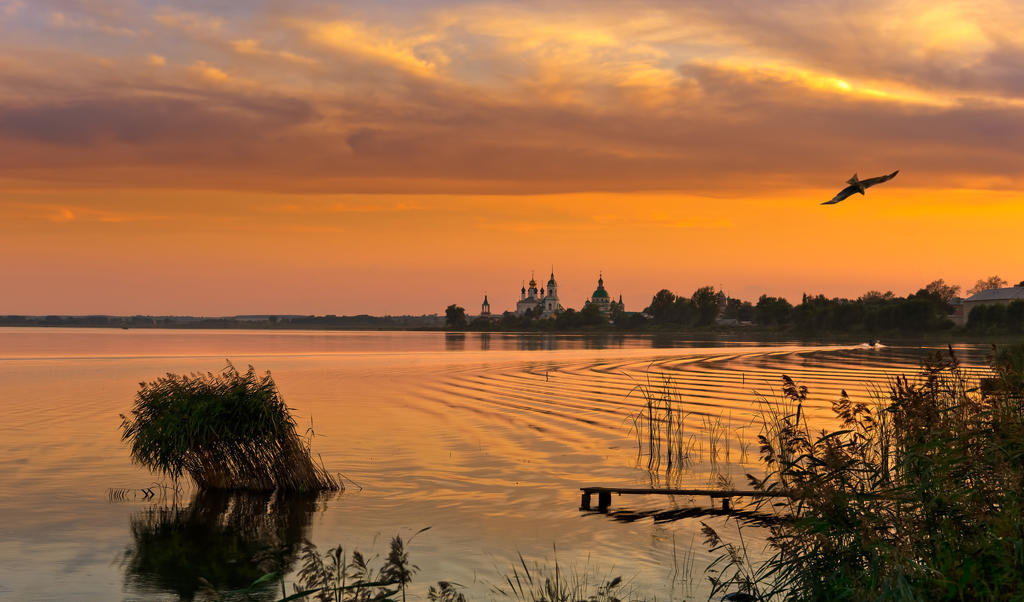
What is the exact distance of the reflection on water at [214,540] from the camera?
55.8 feet

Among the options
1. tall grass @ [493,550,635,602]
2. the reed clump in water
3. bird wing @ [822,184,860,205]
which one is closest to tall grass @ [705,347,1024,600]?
bird wing @ [822,184,860,205]

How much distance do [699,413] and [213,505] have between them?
2729cm

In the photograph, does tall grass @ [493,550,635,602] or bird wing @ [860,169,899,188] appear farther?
tall grass @ [493,550,635,602]

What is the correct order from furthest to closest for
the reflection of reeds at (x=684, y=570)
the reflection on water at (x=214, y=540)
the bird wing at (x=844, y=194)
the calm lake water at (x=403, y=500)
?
the calm lake water at (x=403, y=500) < the reflection on water at (x=214, y=540) < the reflection of reeds at (x=684, y=570) < the bird wing at (x=844, y=194)

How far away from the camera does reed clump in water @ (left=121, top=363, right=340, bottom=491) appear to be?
22.9 metres

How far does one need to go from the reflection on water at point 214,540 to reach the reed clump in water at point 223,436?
0.52m

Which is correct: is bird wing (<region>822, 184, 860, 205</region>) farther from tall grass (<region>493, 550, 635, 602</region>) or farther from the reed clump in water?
the reed clump in water

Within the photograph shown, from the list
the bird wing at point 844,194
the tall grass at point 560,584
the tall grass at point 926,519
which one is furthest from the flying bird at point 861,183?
the tall grass at point 560,584

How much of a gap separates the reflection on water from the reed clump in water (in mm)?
523

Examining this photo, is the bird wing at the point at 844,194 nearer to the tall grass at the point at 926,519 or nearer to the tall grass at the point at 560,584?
the tall grass at the point at 926,519

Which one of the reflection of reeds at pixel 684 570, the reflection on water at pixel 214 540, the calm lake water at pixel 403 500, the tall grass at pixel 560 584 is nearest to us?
the tall grass at pixel 560 584

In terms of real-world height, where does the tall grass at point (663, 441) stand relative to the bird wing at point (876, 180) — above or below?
below

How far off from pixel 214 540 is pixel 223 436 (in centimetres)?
394

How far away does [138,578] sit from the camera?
17.1m
